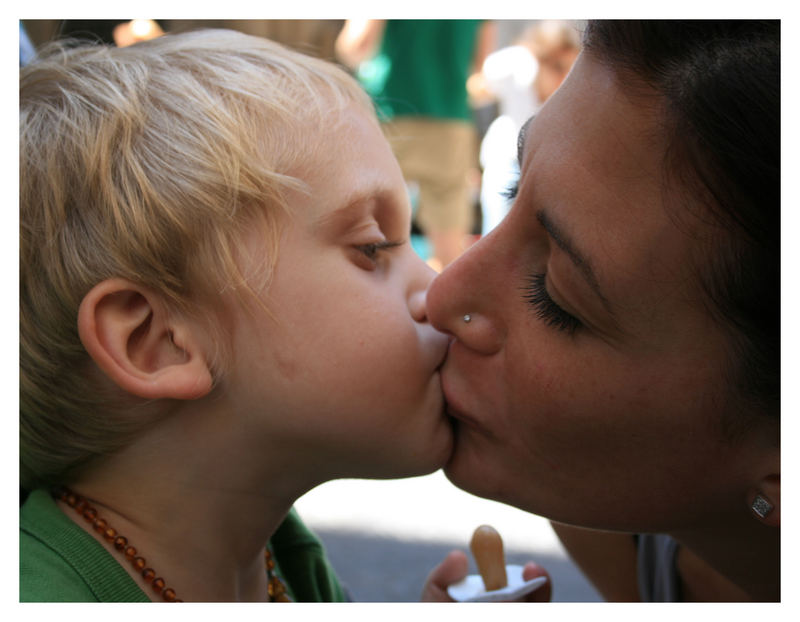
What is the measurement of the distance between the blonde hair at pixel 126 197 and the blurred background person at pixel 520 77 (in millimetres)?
3097

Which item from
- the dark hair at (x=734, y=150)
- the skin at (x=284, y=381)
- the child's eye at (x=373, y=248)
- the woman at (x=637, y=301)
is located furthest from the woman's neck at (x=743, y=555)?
the child's eye at (x=373, y=248)

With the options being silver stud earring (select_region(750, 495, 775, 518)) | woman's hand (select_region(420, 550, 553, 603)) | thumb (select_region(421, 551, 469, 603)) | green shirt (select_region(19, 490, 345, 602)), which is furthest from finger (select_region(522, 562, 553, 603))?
green shirt (select_region(19, 490, 345, 602))

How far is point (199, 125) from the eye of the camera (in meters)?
1.11

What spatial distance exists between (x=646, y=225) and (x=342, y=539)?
183cm

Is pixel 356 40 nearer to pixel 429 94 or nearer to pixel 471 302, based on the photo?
pixel 429 94

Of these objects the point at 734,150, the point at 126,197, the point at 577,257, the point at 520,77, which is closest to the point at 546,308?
the point at 577,257

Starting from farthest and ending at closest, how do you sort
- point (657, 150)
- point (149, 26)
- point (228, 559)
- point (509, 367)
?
point (149, 26)
point (228, 559)
point (509, 367)
point (657, 150)

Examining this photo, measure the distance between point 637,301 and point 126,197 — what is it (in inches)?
26.6

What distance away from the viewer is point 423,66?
11.7 ft

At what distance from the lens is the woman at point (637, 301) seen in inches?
34.9

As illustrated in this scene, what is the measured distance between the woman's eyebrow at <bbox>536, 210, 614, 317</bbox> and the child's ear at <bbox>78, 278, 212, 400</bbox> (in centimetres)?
50

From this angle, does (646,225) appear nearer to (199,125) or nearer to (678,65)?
(678,65)

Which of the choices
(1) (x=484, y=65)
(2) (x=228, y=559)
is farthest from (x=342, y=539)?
(1) (x=484, y=65)

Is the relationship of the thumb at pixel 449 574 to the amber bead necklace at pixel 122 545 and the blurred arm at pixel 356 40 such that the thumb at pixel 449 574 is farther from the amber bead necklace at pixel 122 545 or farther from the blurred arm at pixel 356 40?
the blurred arm at pixel 356 40
